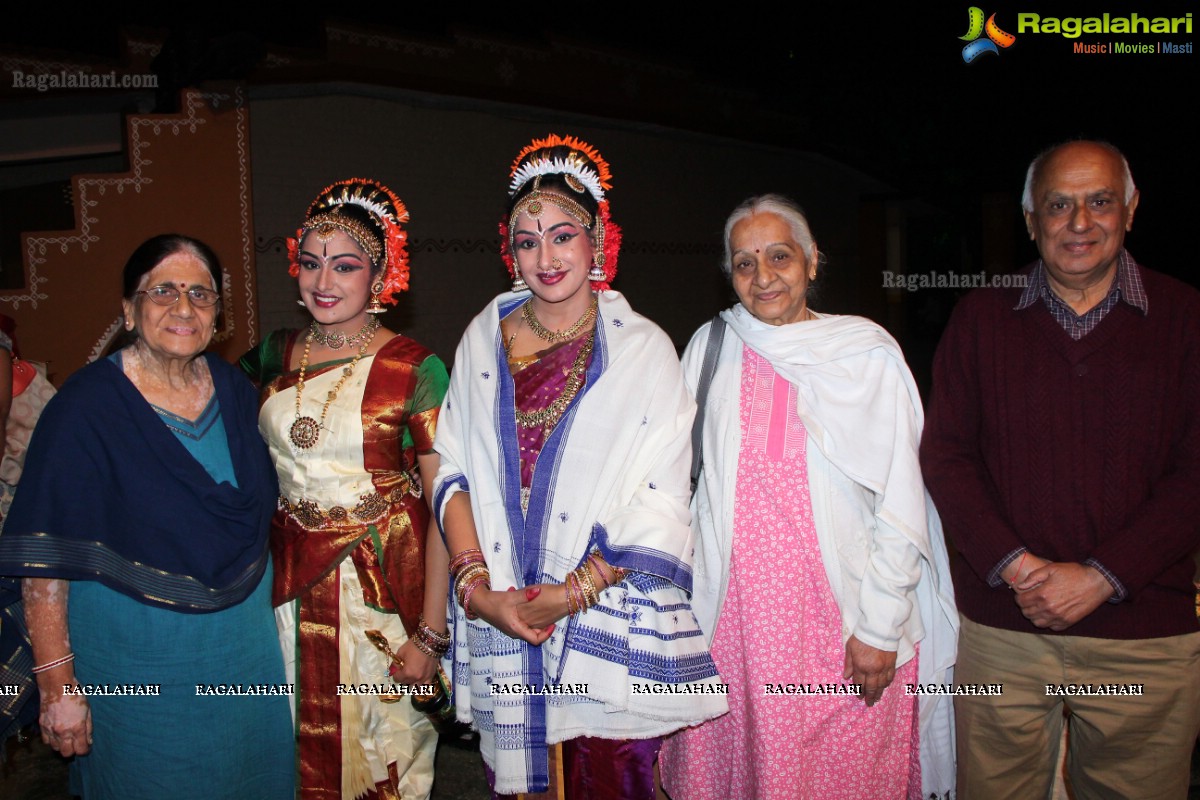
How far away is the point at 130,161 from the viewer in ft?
17.6

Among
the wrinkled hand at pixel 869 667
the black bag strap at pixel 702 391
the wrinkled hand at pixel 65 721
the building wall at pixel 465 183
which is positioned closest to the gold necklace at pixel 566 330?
the black bag strap at pixel 702 391

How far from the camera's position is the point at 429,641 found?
253 centimetres

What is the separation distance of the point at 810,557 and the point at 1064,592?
631 millimetres

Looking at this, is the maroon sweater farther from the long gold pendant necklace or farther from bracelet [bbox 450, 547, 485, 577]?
bracelet [bbox 450, 547, 485, 577]

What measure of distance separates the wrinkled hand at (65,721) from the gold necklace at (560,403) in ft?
4.39

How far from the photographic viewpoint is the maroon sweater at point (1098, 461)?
219 centimetres

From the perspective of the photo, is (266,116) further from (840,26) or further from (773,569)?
(840,26)

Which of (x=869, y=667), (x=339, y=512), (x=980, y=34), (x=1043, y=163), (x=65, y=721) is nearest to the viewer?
(x=65, y=721)

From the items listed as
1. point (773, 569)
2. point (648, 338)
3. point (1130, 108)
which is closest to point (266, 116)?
point (648, 338)

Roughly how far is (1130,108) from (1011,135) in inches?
80.3

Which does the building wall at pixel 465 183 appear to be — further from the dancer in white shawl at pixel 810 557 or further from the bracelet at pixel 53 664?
the bracelet at pixel 53 664

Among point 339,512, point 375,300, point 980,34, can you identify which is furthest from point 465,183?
point 339,512

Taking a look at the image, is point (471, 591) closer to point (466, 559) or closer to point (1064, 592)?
point (466, 559)

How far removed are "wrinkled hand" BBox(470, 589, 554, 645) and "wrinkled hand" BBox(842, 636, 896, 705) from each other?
2.66 ft
